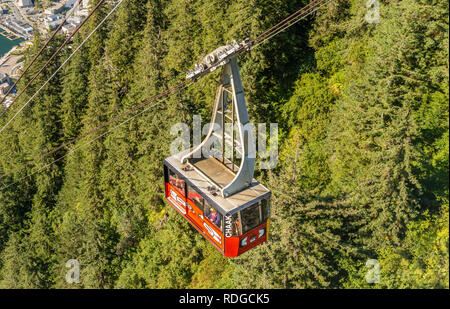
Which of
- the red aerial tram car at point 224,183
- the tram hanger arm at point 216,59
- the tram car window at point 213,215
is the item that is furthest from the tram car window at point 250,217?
the tram hanger arm at point 216,59

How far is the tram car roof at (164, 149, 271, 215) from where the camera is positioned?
615 inches

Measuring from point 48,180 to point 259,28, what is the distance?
31.2m

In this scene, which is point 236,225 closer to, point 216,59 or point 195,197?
point 195,197

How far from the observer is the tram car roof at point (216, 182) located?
51.3 ft

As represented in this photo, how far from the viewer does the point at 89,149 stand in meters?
39.8

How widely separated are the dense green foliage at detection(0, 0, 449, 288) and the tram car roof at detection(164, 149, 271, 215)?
354 cm

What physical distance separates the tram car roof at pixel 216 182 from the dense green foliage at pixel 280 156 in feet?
11.6

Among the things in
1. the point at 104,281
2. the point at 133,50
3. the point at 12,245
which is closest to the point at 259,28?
the point at 133,50

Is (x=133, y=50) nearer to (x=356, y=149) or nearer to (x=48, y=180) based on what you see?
(x=48, y=180)

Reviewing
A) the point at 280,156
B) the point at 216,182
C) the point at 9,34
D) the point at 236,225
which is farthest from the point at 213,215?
the point at 9,34

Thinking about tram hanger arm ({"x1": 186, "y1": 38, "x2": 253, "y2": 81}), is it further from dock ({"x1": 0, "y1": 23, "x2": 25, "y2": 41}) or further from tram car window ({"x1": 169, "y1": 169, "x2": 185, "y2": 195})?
dock ({"x1": 0, "y1": 23, "x2": 25, "y2": 41})

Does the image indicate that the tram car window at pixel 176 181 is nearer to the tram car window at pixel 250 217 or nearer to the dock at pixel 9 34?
the tram car window at pixel 250 217

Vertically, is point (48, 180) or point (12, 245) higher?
point (48, 180)

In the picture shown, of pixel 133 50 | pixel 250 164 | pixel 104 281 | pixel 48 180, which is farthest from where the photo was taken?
pixel 48 180
